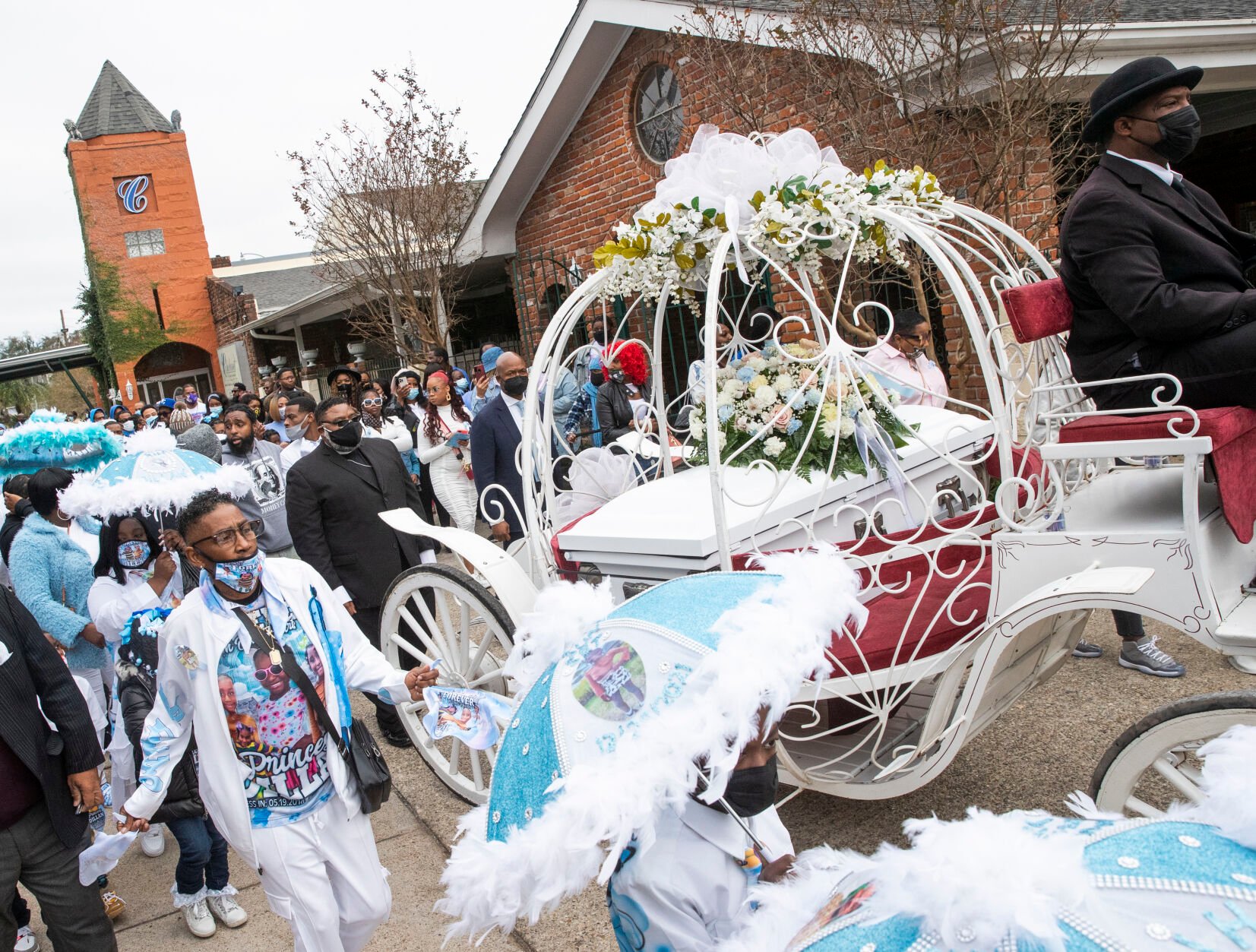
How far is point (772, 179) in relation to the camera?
3496 mm

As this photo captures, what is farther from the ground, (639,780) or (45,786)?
(639,780)

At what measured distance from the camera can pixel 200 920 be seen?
3701 mm

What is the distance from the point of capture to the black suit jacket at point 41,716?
284 cm

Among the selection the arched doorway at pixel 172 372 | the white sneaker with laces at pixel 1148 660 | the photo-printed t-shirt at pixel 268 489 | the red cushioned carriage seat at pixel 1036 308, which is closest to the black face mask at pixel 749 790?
the red cushioned carriage seat at pixel 1036 308

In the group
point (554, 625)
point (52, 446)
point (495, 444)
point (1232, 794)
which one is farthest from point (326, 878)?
point (495, 444)

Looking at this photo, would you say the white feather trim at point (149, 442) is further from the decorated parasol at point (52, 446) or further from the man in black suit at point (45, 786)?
the man in black suit at point (45, 786)

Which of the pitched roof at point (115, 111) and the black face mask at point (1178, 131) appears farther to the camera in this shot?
the pitched roof at point (115, 111)

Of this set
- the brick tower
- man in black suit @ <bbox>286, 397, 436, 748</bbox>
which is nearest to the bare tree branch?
man in black suit @ <bbox>286, 397, 436, 748</bbox>

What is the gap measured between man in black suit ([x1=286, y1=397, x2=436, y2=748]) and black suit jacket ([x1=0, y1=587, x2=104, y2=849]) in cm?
184

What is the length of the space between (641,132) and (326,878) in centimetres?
912

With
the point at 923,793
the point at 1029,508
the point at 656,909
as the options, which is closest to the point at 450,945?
the point at 923,793

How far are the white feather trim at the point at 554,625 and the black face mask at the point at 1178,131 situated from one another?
238 centimetres

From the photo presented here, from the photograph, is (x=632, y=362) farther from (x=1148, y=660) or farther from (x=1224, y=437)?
(x=1224, y=437)

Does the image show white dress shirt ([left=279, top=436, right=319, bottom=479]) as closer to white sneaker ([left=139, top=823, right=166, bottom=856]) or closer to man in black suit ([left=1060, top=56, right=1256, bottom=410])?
white sneaker ([left=139, top=823, right=166, bottom=856])
